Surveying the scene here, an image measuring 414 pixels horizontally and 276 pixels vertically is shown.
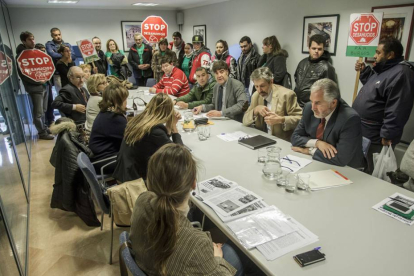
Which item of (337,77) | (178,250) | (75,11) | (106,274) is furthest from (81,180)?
(75,11)

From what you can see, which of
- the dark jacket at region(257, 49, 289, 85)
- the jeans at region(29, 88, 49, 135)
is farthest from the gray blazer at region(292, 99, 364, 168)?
the jeans at region(29, 88, 49, 135)

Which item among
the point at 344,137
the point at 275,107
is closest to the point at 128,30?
the point at 275,107

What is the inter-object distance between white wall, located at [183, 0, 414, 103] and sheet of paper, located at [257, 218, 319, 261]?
322 centimetres

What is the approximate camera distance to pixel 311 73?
4.14m

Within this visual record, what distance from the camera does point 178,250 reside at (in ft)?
3.46

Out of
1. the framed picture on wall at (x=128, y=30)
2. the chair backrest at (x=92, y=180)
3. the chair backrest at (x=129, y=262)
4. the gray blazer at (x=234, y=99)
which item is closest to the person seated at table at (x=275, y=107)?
the gray blazer at (x=234, y=99)

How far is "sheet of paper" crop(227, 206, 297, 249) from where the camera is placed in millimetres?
1351

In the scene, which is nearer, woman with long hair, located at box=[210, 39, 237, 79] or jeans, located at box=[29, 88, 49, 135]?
jeans, located at box=[29, 88, 49, 135]

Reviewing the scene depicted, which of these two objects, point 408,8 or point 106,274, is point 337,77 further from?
point 106,274

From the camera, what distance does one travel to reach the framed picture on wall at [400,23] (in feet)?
11.1

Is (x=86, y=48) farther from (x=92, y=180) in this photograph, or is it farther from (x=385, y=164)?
(x=385, y=164)

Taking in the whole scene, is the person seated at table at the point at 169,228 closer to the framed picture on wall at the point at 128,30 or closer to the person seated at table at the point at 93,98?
the person seated at table at the point at 93,98

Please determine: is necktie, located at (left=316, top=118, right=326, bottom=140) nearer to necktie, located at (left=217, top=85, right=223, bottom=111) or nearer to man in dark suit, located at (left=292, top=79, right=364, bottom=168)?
man in dark suit, located at (left=292, top=79, right=364, bottom=168)

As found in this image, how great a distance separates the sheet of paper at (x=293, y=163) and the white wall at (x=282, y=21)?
8.00 feet
